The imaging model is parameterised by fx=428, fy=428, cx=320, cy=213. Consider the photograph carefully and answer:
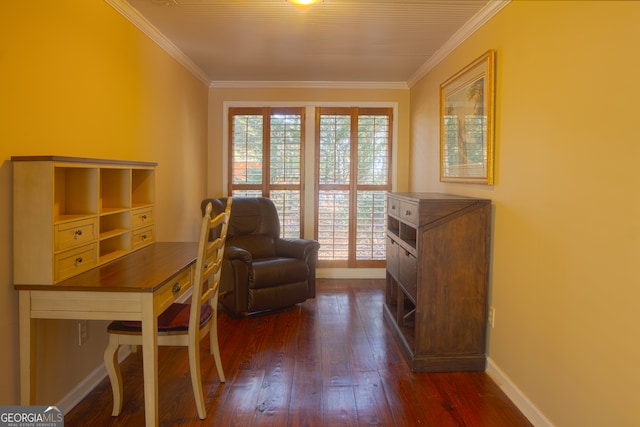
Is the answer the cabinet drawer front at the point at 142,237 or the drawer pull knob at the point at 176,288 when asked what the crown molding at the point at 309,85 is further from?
the drawer pull knob at the point at 176,288

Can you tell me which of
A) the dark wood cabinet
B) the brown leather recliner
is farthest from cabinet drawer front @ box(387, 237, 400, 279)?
the brown leather recliner

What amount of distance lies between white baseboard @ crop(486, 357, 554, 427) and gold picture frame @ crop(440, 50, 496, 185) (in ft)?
3.83

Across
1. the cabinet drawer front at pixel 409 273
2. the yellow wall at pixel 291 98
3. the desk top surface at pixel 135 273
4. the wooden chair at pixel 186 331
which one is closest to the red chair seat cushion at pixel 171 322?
the wooden chair at pixel 186 331

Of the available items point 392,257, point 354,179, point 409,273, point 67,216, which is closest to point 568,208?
point 409,273

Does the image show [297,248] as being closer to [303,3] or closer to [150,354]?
[303,3]

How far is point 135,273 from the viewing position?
6.54 feet

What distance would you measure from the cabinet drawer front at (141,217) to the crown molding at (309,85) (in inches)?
104

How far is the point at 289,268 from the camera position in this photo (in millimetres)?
3830

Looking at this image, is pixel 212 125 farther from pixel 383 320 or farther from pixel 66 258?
pixel 66 258

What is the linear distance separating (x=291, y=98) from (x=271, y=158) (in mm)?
736

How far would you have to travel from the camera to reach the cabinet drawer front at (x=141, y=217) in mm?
2511

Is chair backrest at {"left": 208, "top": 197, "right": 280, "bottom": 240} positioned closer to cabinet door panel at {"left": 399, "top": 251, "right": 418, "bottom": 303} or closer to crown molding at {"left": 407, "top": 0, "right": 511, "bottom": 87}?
cabinet door panel at {"left": 399, "top": 251, "right": 418, "bottom": 303}

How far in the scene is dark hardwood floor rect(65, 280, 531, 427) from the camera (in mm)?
2180

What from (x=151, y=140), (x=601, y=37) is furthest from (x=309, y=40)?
(x=601, y=37)
